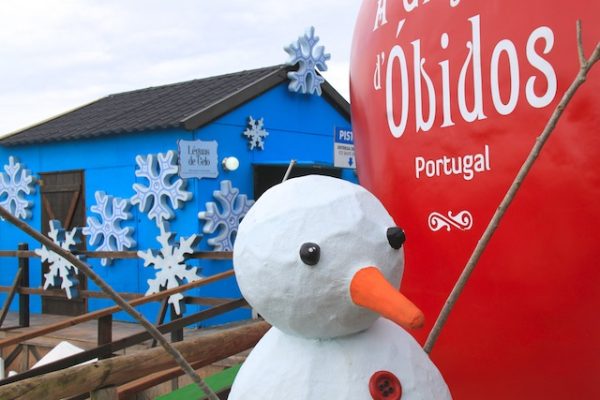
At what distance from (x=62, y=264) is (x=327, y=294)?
22.0 feet

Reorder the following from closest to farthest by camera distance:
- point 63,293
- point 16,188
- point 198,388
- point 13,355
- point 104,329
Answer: point 198,388
point 104,329
point 13,355
point 63,293
point 16,188

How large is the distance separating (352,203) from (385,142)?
3.73ft

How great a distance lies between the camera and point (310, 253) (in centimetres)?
185

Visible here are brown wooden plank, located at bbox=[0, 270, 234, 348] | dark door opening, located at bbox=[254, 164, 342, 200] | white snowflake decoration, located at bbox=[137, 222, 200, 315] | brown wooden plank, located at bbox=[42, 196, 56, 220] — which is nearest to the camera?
brown wooden plank, located at bbox=[0, 270, 234, 348]

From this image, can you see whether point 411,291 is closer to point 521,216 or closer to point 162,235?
point 521,216

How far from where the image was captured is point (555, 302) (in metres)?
2.37

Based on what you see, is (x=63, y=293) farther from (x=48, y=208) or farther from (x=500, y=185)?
(x=500, y=185)

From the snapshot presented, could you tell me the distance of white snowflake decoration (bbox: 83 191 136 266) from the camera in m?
8.01

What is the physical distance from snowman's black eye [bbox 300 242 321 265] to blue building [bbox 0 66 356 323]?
17.0 ft

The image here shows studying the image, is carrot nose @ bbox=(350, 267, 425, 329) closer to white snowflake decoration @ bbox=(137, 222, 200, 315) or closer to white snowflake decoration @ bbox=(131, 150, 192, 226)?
white snowflake decoration @ bbox=(137, 222, 200, 315)

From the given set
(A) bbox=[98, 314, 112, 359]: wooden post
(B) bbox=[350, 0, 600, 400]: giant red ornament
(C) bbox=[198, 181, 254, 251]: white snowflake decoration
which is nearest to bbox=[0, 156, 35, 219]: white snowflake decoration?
(C) bbox=[198, 181, 254, 251]: white snowflake decoration

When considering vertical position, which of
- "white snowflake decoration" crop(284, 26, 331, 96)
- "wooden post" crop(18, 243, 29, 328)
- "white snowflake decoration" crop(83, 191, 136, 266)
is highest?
"white snowflake decoration" crop(284, 26, 331, 96)

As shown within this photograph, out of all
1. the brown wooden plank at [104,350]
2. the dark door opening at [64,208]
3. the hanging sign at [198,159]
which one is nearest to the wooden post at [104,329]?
the brown wooden plank at [104,350]

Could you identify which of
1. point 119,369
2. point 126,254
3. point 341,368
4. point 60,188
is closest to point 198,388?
point 119,369
